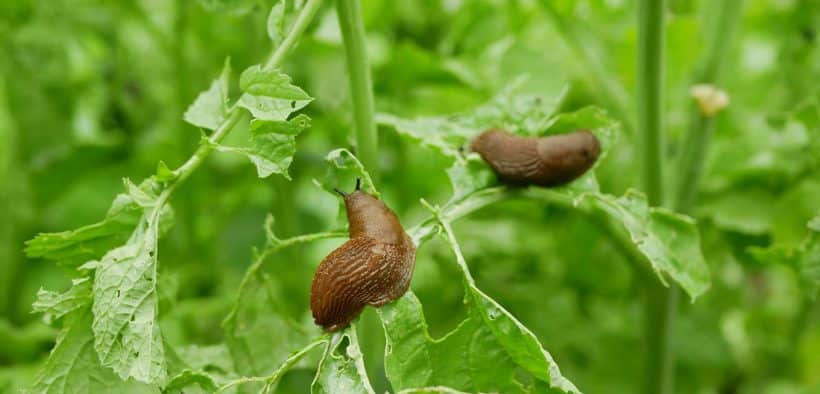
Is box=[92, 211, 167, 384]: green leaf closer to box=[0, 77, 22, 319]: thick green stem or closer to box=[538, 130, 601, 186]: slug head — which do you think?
box=[538, 130, 601, 186]: slug head

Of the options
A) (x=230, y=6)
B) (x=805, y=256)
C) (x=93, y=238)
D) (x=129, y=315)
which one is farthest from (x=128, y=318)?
(x=805, y=256)

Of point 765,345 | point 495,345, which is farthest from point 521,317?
point 495,345

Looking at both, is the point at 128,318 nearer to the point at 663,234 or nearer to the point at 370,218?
the point at 370,218

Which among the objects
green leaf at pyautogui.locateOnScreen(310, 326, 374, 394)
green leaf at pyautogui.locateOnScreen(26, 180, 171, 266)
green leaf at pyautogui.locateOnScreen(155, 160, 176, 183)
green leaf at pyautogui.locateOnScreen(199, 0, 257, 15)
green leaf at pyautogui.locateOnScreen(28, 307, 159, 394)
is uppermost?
green leaf at pyautogui.locateOnScreen(199, 0, 257, 15)

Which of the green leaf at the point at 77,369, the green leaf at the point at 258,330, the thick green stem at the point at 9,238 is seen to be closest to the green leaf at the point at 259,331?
the green leaf at the point at 258,330

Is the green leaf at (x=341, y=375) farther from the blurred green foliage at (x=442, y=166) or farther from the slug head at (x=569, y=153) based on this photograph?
the blurred green foliage at (x=442, y=166)

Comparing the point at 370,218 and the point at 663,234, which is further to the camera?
the point at 663,234

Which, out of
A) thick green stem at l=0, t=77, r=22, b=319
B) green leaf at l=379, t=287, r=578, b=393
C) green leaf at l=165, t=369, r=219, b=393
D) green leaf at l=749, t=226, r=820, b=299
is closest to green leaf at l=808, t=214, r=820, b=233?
green leaf at l=749, t=226, r=820, b=299
